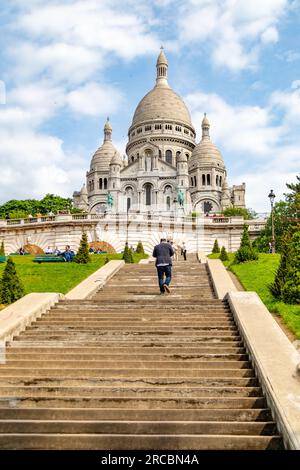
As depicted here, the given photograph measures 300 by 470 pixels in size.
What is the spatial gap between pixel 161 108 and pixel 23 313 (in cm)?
8962

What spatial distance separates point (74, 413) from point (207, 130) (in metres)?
93.5

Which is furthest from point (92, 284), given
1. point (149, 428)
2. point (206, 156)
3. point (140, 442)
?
point (206, 156)

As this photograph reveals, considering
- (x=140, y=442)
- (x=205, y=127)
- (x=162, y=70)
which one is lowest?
(x=140, y=442)

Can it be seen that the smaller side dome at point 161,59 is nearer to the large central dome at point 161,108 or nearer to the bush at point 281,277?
the large central dome at point 161,108

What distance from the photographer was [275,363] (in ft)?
24.3

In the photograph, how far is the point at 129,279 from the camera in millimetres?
18250

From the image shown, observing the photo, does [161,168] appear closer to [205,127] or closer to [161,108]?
[205,127]

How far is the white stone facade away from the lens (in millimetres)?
80625

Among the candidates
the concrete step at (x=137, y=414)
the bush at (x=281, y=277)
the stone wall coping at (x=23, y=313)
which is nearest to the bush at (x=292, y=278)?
the bush at (x=281, y=277)

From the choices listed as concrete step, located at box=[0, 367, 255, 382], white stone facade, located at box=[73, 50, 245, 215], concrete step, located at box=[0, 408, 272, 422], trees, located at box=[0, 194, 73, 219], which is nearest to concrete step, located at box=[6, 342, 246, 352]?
concrete step, located at box=[0, 367, 255, 382]

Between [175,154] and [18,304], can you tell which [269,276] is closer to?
[18,304]

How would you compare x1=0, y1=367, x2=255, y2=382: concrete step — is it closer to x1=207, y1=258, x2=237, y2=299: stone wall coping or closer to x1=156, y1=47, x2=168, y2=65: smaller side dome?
x1=207, y1=258, x2=237, y2=299: stone wall coping

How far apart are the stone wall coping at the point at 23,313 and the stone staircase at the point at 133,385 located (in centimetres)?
18

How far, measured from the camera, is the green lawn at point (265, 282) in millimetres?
10812
